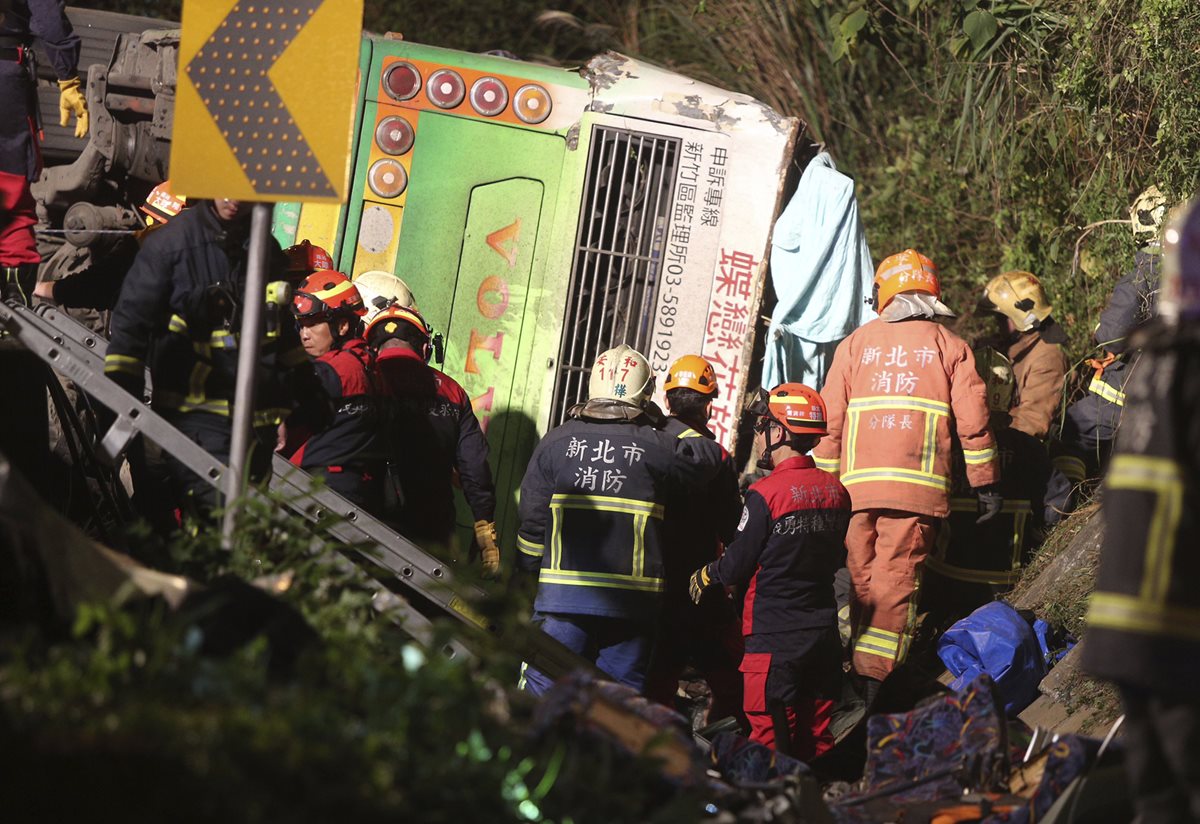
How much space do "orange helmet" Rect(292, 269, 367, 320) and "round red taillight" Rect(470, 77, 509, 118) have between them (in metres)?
2.09

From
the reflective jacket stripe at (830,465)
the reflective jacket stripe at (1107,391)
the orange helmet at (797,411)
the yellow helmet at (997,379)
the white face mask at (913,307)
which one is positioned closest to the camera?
the orange helmet at (797,411)

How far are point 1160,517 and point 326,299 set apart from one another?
4790mm

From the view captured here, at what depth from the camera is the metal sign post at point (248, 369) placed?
4133mm

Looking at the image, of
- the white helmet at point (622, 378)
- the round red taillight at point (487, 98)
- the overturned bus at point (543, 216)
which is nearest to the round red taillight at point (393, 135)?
the overturned bus at point (543, 216)

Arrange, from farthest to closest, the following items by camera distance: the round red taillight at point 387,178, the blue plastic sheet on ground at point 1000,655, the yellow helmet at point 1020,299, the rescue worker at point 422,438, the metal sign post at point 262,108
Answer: the round red taillight at point 387,178 → the yellow helmet at point 1020,299 → the rescue worker at point 422,438 → the blue plastic sheet on ground at point 1000,655 → the metal sign post at point 262,108

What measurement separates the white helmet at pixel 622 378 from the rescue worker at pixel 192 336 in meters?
1.97

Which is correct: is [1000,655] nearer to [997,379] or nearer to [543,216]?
[997,379]

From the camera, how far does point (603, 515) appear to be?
251 inches

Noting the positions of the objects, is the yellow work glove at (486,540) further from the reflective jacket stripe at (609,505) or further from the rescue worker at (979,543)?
the rescue worker at (979,543)

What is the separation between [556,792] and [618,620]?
327cm

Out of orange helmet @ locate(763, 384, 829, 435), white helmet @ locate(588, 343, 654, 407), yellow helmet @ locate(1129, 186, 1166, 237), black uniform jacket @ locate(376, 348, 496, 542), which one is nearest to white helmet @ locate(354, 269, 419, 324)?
black uniform jacket @ locate(376, 348, 496, 542)

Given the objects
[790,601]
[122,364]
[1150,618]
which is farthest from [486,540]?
[1150,618]

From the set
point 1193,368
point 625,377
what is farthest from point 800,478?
point 1193,368

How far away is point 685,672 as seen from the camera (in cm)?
798
